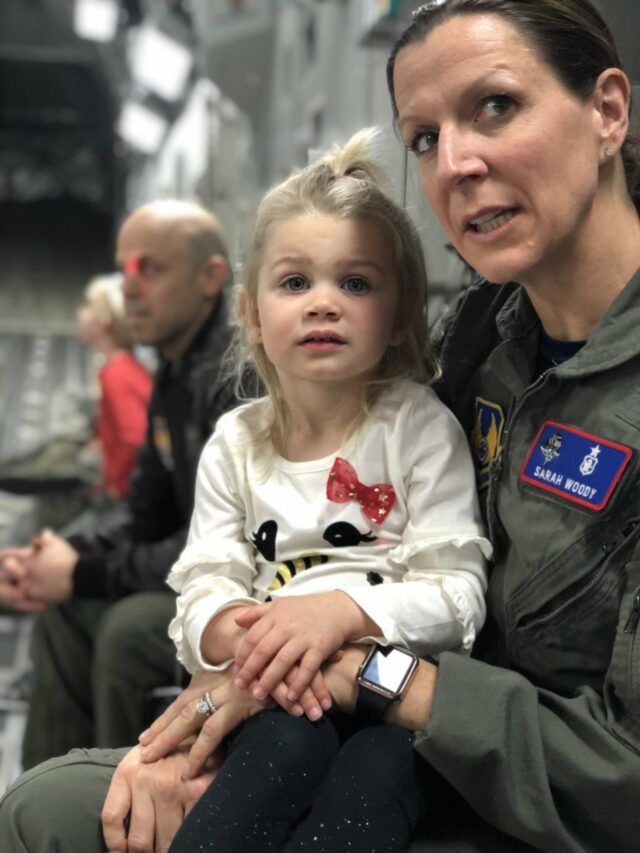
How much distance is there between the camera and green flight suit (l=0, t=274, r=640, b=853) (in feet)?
4.18

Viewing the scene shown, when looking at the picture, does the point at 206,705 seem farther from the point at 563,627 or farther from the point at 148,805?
the point at 563,627

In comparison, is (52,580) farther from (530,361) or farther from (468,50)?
(468,50)

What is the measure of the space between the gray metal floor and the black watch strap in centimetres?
161

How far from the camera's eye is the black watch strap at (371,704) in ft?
4.42

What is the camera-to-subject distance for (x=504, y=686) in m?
1.30

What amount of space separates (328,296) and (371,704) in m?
0.54

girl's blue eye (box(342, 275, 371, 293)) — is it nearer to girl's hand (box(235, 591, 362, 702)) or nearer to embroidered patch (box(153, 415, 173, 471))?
girl's hand (box(235, 591, 362, 702))

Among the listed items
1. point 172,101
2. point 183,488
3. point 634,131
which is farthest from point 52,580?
point 172,101

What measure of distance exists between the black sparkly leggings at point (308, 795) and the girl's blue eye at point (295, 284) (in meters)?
0.57

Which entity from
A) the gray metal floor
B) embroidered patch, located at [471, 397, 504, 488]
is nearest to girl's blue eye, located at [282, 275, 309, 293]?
embroidered patch, located at [471, 397, 504, 488]

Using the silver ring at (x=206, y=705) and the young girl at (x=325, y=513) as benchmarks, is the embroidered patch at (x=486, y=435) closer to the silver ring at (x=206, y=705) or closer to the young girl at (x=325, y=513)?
the young girl at (x=325, y=513)

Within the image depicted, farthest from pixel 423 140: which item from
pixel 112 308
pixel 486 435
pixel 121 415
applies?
pixel 112 308

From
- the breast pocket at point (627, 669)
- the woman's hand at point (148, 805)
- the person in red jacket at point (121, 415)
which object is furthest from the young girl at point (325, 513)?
the person in red jacket at point (121, 415)

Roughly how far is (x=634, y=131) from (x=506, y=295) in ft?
0.94
